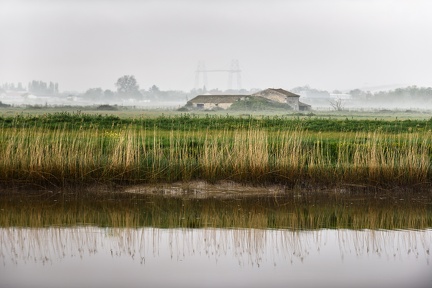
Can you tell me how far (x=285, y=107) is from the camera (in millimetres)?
56156

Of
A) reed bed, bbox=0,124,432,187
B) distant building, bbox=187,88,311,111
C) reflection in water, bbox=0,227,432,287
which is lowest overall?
reflection in water, bbox=0,227,432,287

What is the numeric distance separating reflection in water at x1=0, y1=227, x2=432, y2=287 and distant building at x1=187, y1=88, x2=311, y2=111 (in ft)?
141

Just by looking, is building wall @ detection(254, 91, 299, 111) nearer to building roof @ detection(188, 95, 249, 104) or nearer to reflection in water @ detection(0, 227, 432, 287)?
building roof @ detection(188, 95, 249, 104)

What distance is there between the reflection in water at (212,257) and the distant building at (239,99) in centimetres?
4304

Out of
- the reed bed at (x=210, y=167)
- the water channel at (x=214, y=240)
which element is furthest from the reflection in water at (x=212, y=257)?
the reed bed at (x=210, y=167)

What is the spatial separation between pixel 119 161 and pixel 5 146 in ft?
9.26

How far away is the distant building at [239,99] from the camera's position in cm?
5516

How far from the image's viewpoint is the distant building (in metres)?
55.2

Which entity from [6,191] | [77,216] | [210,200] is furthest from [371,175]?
[6,191]

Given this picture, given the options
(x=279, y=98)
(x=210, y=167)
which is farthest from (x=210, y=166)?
(x=279, y=98)

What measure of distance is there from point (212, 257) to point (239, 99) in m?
44.9

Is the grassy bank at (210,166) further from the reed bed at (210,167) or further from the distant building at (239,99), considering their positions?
the distant building at (239,99)

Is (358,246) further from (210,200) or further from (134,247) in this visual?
(210,200)

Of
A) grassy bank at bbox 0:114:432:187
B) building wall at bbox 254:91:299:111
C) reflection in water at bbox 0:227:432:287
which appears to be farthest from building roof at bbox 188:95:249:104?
reflection in water at bbox 0:227:432:287
